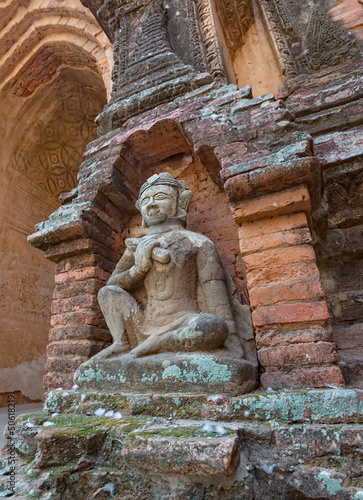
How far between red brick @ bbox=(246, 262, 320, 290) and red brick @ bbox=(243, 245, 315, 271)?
2cm

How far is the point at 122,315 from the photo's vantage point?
219 centimetres

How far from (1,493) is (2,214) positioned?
5.78 meters

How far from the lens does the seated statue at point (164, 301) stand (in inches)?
69.8

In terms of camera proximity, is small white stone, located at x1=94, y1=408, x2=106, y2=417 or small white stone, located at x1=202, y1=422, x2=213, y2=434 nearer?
small white stone, located at x1=202, y1=422, x2=213, y2=434

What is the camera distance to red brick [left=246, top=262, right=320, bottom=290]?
178 cm

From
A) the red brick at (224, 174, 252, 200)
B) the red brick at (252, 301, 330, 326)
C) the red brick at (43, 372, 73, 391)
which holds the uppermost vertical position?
the red brick at (224, 174, 252, 200)

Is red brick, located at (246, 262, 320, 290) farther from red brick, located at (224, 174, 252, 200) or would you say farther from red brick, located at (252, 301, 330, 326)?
red brick, located at (224, 174, 252, 200)

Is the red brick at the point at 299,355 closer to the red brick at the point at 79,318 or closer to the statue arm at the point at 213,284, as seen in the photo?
the statue arm at the point at 213,284

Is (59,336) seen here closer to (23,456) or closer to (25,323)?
(23,456)

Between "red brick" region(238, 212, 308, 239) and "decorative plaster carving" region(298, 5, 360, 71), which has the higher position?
"decorative plaster carving" region(298, 5, 360, 71)

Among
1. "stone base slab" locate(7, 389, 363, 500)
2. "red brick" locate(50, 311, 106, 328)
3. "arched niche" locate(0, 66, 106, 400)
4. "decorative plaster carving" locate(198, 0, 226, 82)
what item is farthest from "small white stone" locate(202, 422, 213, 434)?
"arched niche" locate(0, 66, 106, 400)

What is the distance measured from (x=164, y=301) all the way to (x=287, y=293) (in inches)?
30.6

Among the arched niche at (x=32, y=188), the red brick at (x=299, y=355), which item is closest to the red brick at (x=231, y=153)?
the red brick at (x=299, y=355)

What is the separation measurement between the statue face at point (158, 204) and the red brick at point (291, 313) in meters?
→ 1.00
